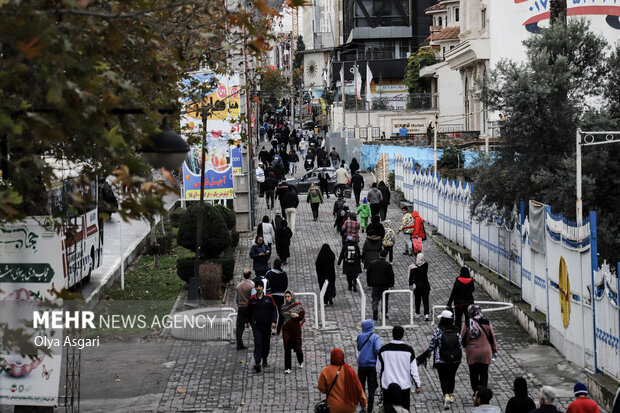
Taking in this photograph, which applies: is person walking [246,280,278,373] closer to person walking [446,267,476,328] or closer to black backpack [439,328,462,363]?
person walking [446,267,476,328]

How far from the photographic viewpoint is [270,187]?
3450cm

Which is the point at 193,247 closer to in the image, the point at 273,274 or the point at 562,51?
the point at 273,274

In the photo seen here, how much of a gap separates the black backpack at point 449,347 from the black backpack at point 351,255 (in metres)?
7.97

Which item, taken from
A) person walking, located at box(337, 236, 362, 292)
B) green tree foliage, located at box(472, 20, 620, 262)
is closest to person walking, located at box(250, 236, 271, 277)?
person walking, located at box(337, 236, 362, 292)

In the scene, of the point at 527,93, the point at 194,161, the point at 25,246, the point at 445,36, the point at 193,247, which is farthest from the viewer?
the point at 445,36

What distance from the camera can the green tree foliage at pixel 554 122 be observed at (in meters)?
19.6

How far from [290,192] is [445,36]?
53.5 meters

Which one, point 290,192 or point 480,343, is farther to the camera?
point 290,192

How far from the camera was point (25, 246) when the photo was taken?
39.8ft

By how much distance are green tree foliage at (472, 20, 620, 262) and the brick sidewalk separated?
8.71 feet

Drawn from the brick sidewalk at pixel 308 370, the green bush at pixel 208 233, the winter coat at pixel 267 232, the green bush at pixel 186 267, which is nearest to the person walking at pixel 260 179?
the winter coat at pixel 267 232

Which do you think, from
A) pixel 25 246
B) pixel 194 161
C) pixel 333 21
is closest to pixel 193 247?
pixel 194 161

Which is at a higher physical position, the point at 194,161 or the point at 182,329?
the point at 194,161

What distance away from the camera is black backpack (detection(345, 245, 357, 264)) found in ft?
66.7
